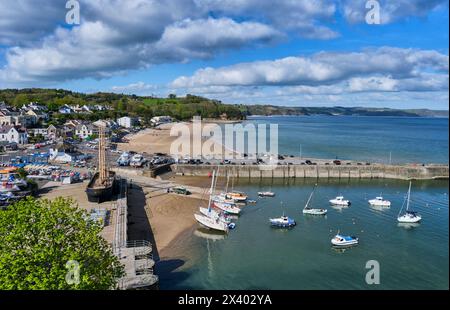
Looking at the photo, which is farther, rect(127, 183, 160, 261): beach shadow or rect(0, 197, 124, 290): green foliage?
rect(127, 183, 160, 261): beach shadow

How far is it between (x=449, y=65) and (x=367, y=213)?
34.2 m

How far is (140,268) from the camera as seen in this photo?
20.5 m

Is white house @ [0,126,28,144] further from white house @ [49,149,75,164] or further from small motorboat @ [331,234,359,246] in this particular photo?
small motorboat @ [331,234,359,246]

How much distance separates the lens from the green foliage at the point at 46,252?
11.6 m

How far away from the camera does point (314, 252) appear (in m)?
27.0

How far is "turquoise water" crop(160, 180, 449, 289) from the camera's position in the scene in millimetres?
22094

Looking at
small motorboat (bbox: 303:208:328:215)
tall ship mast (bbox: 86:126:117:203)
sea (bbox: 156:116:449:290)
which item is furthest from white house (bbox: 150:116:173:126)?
small motorboat (bbox: 303:208:328:215)

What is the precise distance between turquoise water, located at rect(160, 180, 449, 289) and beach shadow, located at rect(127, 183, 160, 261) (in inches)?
111

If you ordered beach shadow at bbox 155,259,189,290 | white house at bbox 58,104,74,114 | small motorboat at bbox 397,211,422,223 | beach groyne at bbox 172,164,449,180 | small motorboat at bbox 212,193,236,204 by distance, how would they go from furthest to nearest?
white house at bbox 58,104,74,114 < beach groyne at bbox 172,164,449,180 < small motorboat at bbox 212,193,236,204 < small motorboat at bbox 397,211,422,223 < beach shadow at bbox 155,259,189,290

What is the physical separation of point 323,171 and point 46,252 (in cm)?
4842

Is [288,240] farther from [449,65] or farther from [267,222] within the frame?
[449,65]

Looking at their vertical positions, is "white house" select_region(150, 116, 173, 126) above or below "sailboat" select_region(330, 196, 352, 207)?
Result: above

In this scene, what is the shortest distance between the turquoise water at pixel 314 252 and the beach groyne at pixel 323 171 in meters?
13.8
